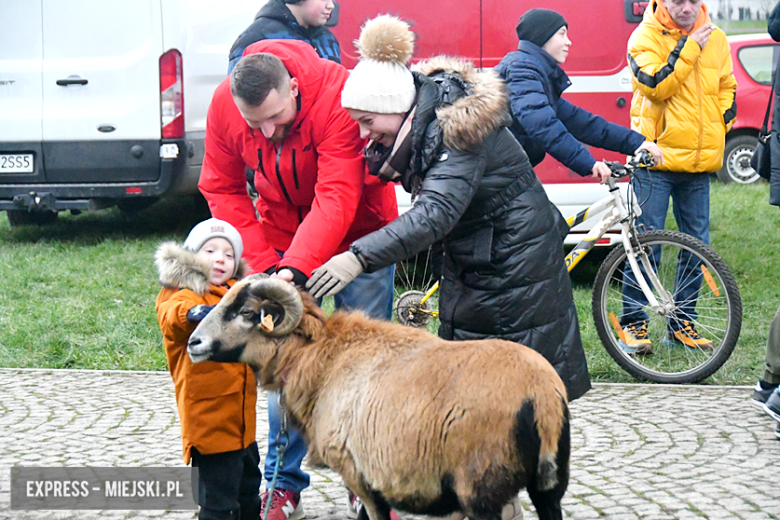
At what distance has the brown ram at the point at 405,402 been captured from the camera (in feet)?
9.37

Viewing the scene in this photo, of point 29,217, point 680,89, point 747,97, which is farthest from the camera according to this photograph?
point 747,97

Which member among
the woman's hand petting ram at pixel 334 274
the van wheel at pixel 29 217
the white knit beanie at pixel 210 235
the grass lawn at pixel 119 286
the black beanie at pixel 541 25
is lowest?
the grass lawn at pixel 119 286

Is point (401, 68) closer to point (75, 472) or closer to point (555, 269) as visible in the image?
point (555, 269)

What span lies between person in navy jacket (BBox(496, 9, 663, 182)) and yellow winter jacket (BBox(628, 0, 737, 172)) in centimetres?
86

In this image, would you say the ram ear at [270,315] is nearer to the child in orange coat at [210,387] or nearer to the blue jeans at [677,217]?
the child in orange coat at [210,387]

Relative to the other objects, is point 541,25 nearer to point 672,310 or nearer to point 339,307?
point 672,310

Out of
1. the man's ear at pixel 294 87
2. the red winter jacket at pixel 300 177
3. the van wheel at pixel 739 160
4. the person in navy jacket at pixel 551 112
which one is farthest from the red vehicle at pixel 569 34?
the van wheel at pixel 739 160

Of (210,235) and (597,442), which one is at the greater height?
(210,235)

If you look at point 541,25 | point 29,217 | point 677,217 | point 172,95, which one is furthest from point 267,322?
point 29,217

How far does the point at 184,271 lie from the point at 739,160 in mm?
12753

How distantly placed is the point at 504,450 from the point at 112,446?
10.0 ft

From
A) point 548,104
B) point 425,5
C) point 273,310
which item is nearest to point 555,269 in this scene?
point 273,310

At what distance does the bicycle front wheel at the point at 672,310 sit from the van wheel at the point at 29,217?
805 cm

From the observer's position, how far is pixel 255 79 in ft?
11.5
